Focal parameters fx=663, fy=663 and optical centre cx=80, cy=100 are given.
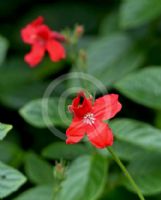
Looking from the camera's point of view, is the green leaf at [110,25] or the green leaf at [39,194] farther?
the green leaf at [110,25]

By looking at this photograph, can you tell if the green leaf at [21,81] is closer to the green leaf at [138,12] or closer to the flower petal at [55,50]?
the green leaf at [138,12]

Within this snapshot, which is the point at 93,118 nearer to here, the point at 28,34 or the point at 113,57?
the point at 28,34

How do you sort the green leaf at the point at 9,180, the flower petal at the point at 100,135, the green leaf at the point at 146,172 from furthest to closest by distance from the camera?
the green leaf at the point at 146,172 → the green leaf at the point at 9,180 → the flower petal at the point at 100,135

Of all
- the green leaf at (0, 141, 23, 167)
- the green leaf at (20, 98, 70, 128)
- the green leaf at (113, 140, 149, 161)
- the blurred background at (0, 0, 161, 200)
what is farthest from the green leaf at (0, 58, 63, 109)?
the green leaf at (113, 140, 149, 161)

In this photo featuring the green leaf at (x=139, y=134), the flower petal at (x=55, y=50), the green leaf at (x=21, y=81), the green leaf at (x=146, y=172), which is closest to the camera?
the green leaf at (x=139, y=134)

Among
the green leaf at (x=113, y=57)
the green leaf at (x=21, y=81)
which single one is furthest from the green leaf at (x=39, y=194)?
the green leaf at (x=21, y=81)

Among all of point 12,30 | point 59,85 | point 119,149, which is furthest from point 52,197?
point 12,30
